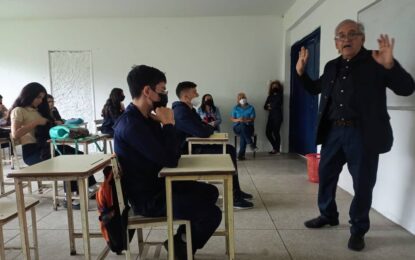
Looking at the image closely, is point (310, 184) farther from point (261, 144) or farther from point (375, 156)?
point (261, 144)

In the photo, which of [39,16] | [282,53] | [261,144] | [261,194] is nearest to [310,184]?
[261,194]

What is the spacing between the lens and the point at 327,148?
2.31 metres

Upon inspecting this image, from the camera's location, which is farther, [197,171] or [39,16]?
[39,16]

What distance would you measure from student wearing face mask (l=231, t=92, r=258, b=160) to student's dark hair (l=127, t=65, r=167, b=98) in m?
4.05

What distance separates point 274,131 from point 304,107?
2.81 feet

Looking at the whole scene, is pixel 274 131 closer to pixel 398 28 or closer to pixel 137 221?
pixel 398 28

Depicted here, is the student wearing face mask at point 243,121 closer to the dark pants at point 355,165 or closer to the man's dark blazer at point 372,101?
the dark pants at point 355,165

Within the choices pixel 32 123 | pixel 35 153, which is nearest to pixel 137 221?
pixel 32 123

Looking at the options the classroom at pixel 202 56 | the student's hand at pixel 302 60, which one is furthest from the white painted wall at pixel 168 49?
the student's hand at pixel 302 60

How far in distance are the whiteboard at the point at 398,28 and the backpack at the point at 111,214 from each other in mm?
2207

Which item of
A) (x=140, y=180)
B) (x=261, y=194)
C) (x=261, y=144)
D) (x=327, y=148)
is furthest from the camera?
(x=261, y=144)

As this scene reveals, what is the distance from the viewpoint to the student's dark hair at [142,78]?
165cm

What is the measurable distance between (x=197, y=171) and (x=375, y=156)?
51.5 inches

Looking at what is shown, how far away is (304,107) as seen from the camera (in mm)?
5238
